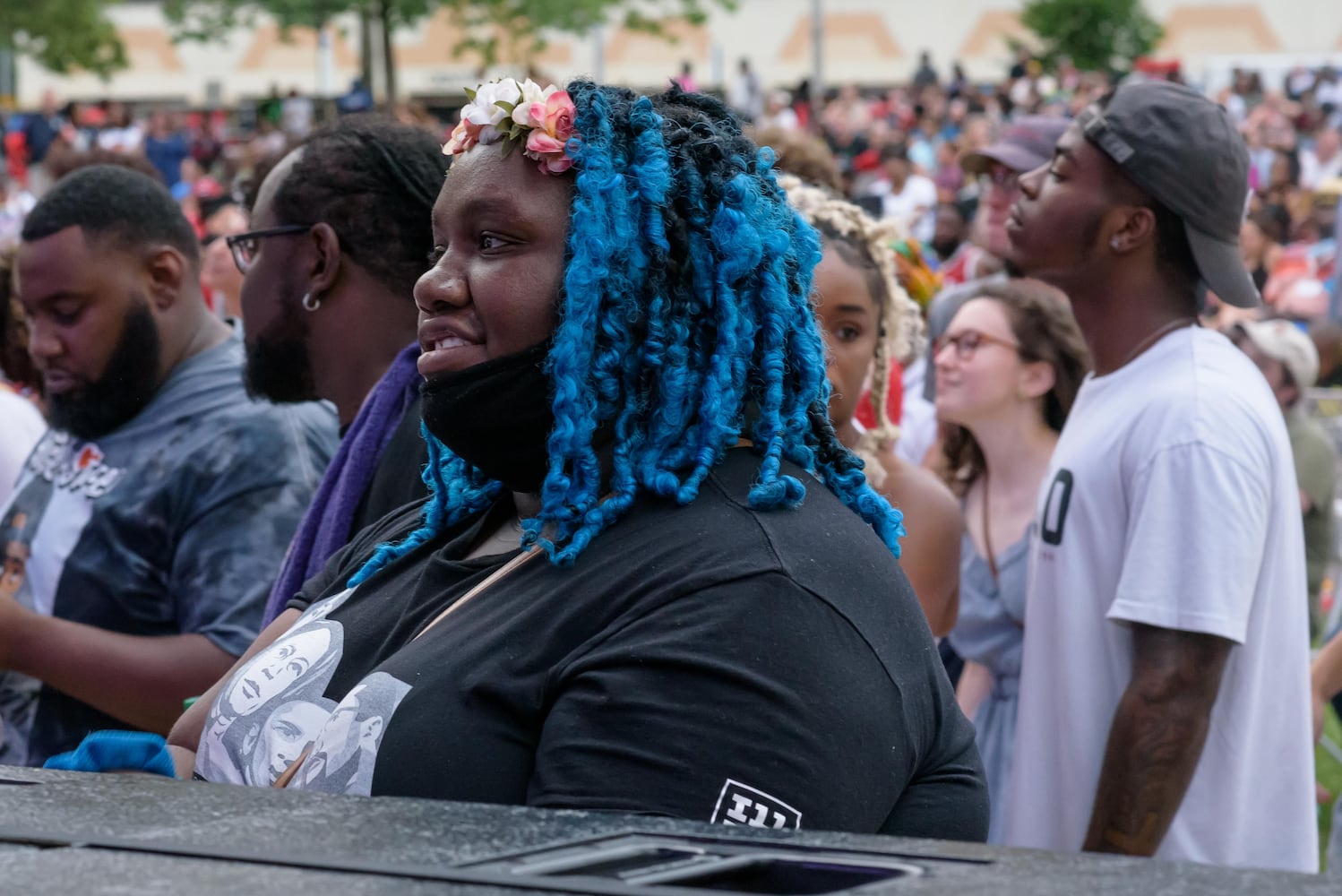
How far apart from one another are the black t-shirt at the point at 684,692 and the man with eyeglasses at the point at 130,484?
1.43 meters

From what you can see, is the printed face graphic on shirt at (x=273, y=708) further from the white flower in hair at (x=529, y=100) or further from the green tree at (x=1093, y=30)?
the green tree at (x=1093, y=30)

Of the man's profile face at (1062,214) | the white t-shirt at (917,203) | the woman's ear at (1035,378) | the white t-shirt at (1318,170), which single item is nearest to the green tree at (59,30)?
the white t-shirt at (917,203)

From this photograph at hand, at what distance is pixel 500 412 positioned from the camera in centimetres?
206

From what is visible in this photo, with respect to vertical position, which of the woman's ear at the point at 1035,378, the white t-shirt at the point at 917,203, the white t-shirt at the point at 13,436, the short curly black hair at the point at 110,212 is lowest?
the white t-shirt at the point at 917,203

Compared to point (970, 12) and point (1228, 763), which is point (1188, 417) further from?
point (970, 12)

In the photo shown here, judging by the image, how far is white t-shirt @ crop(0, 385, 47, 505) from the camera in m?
4.77

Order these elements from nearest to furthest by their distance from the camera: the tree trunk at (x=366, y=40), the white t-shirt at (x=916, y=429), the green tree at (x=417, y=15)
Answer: the white t-shirt at (x=916, y=429) → the tree trunk at (x=366, y=40) → the green tree at (x=417, y=15)

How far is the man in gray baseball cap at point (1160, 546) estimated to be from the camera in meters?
2.99

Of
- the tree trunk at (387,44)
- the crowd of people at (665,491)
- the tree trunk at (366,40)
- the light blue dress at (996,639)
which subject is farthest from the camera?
the tree trunk at (366,40)

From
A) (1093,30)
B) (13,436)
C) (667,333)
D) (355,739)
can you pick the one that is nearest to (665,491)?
(667,333)

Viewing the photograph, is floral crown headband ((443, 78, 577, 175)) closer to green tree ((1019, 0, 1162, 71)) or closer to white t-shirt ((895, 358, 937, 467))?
white t-shirt ((895, 358, 937, 467))

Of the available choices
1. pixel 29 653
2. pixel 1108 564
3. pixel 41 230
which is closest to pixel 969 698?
pixel 1108 564

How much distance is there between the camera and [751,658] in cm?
173

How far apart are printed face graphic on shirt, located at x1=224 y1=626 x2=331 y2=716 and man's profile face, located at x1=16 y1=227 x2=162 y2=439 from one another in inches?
68.4
